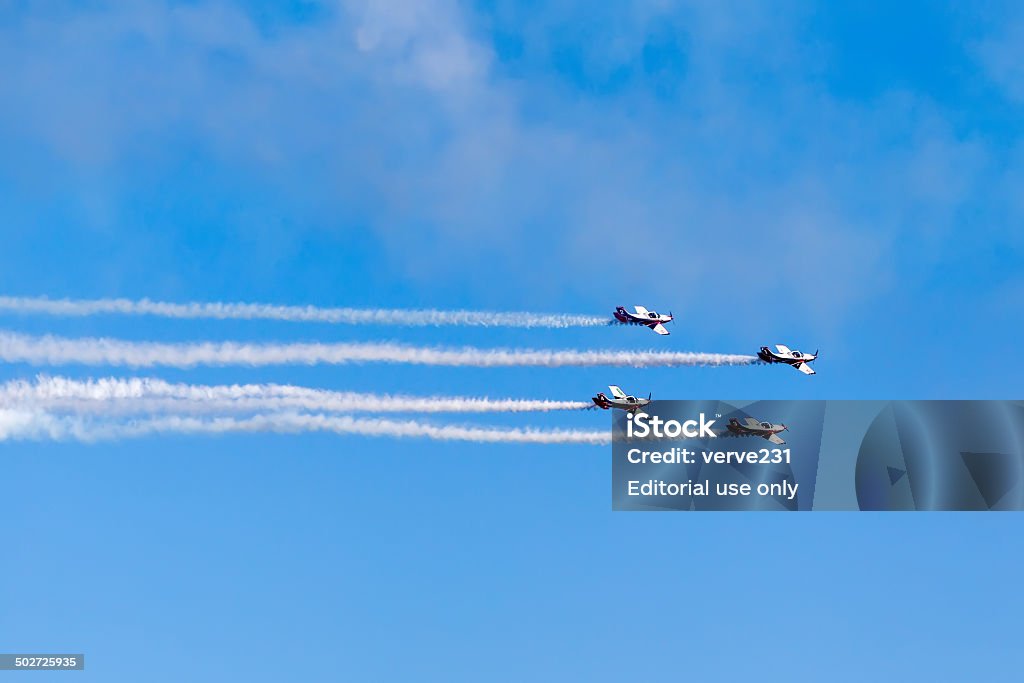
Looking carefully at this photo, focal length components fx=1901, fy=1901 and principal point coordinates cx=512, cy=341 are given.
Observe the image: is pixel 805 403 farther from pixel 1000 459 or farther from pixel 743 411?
pixel 1000 459

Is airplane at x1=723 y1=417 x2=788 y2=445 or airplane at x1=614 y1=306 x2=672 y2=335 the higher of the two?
airplane at x1=614 y1=306 x2=672 y2=335

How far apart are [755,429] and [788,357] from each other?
1147cm

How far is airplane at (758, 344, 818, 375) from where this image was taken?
152500mm

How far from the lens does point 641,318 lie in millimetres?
152125

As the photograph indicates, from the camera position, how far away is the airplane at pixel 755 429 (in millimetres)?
143000

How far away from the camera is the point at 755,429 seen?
14350 cm

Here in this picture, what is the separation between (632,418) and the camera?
144625mm

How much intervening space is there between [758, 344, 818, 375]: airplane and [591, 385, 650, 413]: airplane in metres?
12.3

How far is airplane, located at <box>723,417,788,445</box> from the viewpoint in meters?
143

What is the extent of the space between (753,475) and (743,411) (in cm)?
591

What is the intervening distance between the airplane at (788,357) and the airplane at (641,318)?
811 centimetres

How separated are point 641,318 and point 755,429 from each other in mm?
14516

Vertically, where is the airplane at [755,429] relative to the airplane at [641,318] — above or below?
below

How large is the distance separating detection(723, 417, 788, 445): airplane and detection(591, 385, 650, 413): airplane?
7.47 metres
